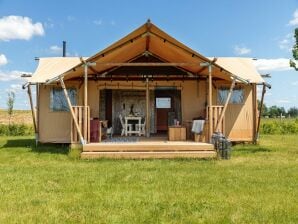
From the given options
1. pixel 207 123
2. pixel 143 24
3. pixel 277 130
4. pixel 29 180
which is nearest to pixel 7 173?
pixel 29 180

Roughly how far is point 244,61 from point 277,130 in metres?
8.72

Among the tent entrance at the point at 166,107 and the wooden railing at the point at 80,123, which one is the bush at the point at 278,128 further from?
the wooden railing at the point at 80,123

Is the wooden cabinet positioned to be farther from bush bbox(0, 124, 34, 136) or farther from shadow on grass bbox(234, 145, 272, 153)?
bush bbox(0, 124, 34, 136)

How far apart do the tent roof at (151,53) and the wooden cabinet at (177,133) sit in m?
1.88

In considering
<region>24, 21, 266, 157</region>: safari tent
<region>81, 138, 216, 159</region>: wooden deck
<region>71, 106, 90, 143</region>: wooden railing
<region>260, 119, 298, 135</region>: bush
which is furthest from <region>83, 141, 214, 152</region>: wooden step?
<region>260, 119, 298, 135</region>: bush

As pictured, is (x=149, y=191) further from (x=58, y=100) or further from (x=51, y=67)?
(x=51, y=67)

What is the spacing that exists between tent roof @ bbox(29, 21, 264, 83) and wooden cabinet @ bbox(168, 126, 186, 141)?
6.15 ft

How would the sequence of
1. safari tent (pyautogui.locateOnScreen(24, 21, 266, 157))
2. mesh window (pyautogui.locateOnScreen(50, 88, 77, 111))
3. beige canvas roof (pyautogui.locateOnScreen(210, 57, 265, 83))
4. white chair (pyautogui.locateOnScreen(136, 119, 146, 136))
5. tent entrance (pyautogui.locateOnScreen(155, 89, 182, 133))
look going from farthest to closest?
1. tent entrance (pyautogui.locateOnScreen(155, 89, 182, 133))
2. white chair (pyautogui.locateOnScreen(136, 119, 146, 136))
3. mesh window (pyautogui.locateOnScreen(50, 88, 77, 111))
4. beige canvas roof (pyautogui.locateOnScreen(210, 57, 265, 83))
5. safari tent (pyautogui.locateOnScreen(24, 21, 266, 157))

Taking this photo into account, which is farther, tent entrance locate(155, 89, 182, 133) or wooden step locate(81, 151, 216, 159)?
tent entrance locate(155, 89, 182, 133)

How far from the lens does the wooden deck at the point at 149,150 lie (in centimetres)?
1058

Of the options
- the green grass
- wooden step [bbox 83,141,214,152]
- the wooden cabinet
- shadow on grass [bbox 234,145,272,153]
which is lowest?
the green grass

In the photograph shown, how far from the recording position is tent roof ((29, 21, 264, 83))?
1088 centimetres

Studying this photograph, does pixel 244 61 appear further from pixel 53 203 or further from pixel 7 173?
pixel 53 203

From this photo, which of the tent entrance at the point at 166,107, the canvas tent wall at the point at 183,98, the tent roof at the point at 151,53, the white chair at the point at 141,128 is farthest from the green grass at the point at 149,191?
the tent entrance at the point at 166,107
